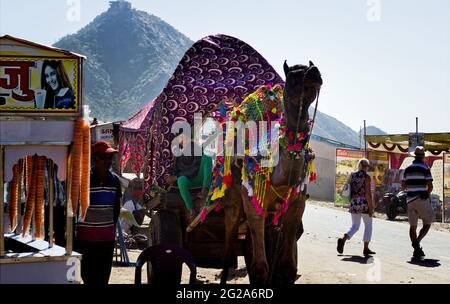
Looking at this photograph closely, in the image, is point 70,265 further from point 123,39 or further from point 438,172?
point 123,39

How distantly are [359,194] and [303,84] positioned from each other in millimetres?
6536

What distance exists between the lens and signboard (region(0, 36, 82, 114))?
617cm

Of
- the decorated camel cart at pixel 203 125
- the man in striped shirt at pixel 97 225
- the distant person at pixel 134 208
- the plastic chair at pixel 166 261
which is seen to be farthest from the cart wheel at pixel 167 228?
the distant person at pixel 134 208

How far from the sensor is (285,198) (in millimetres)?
8359

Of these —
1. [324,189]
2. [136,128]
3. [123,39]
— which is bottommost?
[324,189]

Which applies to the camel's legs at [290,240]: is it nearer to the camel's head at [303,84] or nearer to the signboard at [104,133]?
the camel's head at [303,84]

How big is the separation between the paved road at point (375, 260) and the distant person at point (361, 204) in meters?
0.39

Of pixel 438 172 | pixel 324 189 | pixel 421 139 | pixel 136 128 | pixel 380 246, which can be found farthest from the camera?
pixel 324 189

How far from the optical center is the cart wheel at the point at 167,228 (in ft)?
31.0

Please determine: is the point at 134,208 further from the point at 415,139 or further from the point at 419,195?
the point at 415,139

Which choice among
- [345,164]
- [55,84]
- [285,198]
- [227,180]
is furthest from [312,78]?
[345,164]

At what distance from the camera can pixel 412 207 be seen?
13.7m
